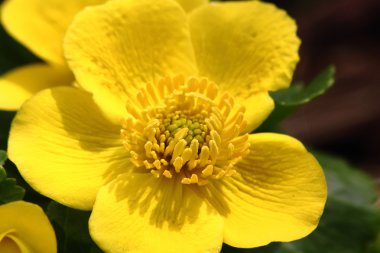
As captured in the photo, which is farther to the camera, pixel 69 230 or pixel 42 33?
pixel 42 33

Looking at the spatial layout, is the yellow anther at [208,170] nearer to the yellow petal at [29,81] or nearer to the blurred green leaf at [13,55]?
Result: the yellow petal at [29,81]

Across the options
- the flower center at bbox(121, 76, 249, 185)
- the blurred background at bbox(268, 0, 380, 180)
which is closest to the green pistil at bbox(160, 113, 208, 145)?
the flower center at bbox(121, 76, 249, 185)

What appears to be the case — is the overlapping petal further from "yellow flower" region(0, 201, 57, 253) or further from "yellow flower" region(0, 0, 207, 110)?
"yellow flower" region(0, 201, 57, 253)

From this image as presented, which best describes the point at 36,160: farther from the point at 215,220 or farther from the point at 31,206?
the point at 215,220

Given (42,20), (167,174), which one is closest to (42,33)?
(42,20)

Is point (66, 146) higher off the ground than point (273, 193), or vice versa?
point (66, 146)

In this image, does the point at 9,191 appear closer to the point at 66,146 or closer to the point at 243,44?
the point at 66,146

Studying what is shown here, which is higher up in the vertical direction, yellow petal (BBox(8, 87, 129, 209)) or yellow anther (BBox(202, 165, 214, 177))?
yellow petal (BBox(8, 87, 129, 209))
